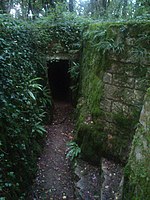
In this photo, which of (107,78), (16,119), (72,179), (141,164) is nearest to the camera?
(141,164)

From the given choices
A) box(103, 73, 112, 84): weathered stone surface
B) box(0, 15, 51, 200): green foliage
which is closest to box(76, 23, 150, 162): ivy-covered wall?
box(103, 73, 112, 84): weathered stone surface

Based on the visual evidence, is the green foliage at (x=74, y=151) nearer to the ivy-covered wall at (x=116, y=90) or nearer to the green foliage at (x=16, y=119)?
the ivy-covered wall at (x=116, y=90)

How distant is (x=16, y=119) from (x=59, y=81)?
7.54m

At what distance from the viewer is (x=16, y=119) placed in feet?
13.1

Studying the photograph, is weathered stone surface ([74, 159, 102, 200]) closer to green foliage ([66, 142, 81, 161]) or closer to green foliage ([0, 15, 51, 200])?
green foliage ([66, 142, 81, 161])

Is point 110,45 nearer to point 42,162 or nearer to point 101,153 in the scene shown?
point 101,153

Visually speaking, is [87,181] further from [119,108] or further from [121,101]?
[121,101]

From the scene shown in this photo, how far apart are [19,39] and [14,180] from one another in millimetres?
3535

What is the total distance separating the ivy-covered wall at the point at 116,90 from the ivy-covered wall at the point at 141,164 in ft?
6.23

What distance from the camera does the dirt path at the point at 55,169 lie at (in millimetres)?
4246

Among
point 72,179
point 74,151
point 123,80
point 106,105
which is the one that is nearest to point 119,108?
point 106,105

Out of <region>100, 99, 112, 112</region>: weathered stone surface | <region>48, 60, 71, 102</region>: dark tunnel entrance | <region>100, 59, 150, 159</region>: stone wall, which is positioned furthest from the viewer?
<region>48, 60, 71, 102</region>: dark tunnel entrance

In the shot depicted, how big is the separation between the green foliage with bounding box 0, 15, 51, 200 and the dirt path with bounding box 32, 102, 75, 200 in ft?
0.98

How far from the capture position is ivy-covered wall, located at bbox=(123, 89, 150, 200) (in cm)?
202
